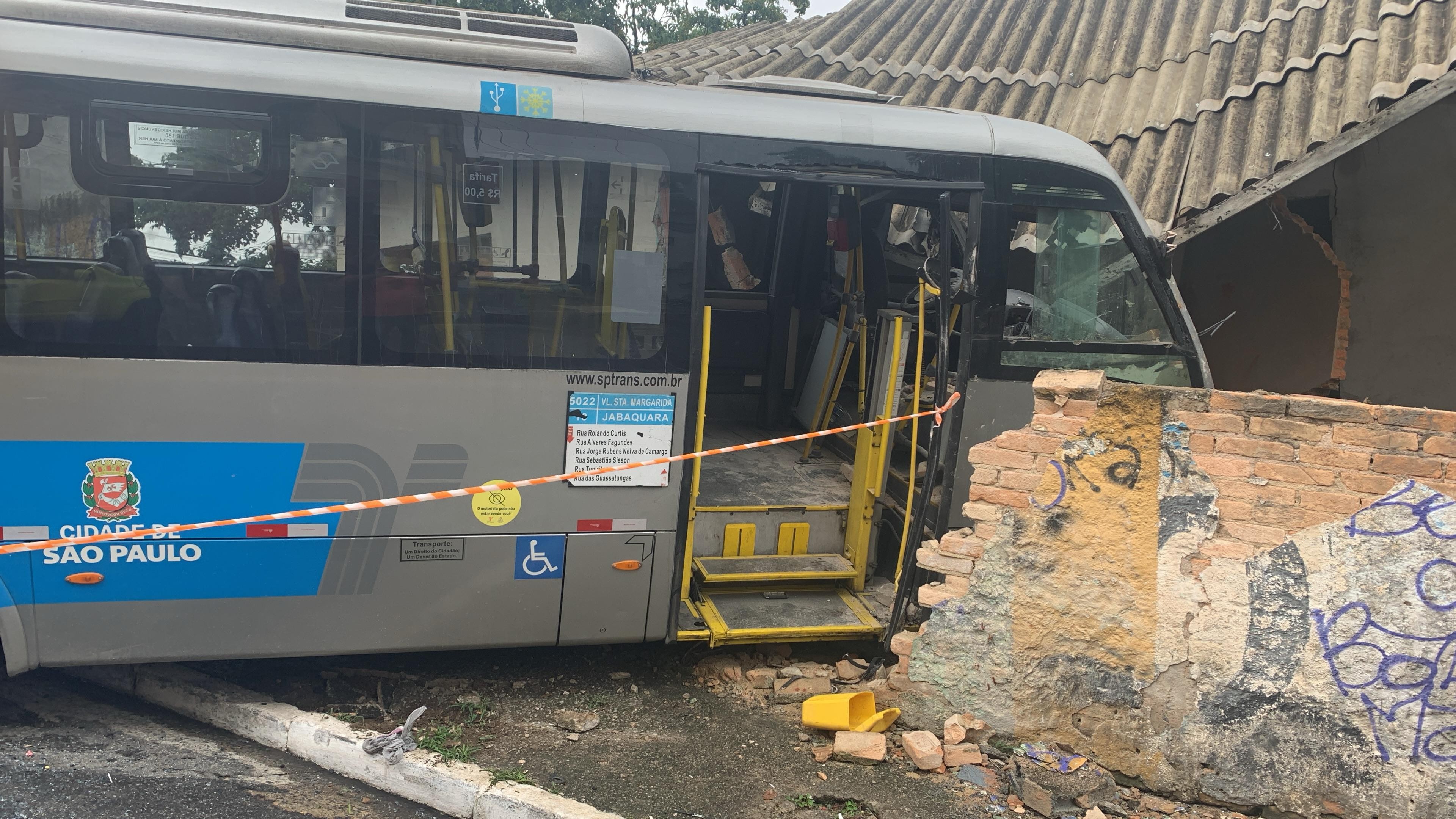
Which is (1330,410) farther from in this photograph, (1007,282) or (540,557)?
(540,557)

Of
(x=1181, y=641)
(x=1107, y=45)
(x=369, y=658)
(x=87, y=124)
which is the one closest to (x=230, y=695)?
(x=369, y=658)

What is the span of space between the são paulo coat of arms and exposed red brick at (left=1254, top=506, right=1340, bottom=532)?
4526 mm

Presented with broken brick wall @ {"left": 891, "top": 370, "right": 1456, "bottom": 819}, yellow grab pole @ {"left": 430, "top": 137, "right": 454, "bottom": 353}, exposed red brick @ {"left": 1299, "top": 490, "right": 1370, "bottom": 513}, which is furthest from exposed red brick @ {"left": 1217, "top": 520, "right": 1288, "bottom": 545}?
yellow grab pole @ {"left": 430, "top": 137, "right": 454, "bottom": 353}

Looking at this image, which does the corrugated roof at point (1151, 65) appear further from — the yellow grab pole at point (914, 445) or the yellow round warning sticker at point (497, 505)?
the yellow round warning sticker at point (497, 505)

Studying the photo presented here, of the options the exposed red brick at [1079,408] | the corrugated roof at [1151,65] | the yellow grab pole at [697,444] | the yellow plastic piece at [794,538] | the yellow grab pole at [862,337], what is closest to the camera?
the exposed red brick at [1079,408]

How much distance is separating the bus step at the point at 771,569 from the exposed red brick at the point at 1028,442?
1379 millimetres

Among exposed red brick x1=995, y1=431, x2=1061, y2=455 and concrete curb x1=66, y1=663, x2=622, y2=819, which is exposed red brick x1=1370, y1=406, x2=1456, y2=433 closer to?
exposed red brick x1=995, y1=431, x2=1061, y2=455

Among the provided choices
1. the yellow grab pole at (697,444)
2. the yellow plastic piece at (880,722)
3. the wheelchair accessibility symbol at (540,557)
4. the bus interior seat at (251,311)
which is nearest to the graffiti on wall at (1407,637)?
the yellow plastic piece at (880,722)

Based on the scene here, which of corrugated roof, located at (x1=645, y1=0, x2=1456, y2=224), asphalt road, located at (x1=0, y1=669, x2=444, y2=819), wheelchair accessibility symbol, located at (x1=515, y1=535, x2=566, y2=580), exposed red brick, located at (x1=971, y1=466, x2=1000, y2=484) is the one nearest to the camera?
asphalt road, located at (x1=0, y1=669, x2=444, y2=819)

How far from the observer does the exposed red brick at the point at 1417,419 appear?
371 centimetres

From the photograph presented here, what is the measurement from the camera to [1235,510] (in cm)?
399

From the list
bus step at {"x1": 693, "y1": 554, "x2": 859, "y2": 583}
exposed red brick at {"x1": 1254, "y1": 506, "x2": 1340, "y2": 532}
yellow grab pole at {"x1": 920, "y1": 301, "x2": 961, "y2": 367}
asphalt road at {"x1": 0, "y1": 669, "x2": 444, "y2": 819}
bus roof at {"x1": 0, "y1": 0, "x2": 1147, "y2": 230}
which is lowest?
asphalt road at {"x1": 0, "y1": 669, "x2": 444, "y2": 819}

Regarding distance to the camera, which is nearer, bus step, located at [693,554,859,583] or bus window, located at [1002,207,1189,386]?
bus window, located at [1002,207,1189,386]

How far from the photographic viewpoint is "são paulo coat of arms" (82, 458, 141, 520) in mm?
3961
